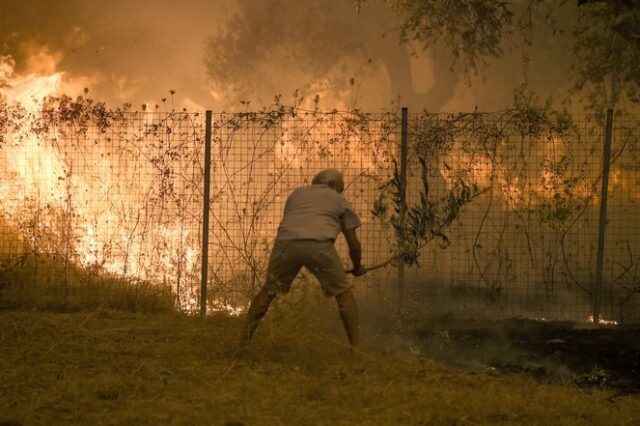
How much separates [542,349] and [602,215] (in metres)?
2.16

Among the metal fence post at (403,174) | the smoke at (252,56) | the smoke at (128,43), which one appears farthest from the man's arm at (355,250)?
the smoke at (128,43)

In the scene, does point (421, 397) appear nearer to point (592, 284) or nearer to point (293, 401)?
point (293, 401)

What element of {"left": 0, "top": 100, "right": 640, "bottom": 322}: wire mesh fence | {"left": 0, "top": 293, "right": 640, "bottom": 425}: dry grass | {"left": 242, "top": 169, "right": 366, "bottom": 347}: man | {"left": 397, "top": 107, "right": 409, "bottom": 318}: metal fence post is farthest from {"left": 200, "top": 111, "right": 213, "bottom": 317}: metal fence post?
{"left": 242, "top": 169, "right": 366, "bottom": 347}: man

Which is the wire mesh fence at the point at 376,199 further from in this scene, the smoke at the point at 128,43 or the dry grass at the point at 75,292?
the smoke at the point at 128,43

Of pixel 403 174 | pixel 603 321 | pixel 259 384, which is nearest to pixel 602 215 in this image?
pixel 603 321

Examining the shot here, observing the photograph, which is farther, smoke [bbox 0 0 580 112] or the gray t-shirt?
smoke [bbox 0 0 580 112]

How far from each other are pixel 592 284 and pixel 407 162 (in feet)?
8.67

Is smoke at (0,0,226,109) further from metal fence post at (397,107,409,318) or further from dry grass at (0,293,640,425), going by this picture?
dry grass at (0,293,640,425)

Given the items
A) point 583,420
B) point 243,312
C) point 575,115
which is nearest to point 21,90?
point 243,312

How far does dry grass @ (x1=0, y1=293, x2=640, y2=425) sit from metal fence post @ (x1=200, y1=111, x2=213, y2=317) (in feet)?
3.55

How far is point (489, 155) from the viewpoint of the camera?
1041 centimetres

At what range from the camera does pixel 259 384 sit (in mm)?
6777

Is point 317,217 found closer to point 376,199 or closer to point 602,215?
point 376,199

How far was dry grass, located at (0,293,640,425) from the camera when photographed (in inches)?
232
